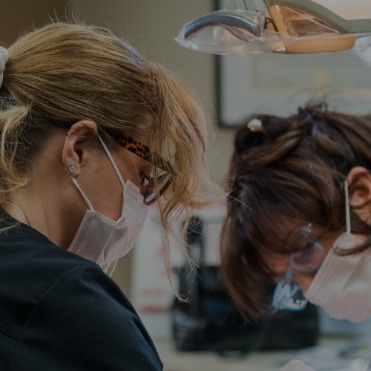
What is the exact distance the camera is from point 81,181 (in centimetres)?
128

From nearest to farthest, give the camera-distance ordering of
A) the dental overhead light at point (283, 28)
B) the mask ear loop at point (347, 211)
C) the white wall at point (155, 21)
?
the dental overhead light at point (283, 28) < the mask ear loop at point (347, 211) < the white wall at point (155, 21)

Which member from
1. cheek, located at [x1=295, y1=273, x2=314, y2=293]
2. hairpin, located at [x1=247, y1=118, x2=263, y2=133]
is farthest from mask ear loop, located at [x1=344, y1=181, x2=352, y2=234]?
hairpin, located at [x1=247, y1=118, x2=263, y2=133]

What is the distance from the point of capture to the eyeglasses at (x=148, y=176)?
1313mm

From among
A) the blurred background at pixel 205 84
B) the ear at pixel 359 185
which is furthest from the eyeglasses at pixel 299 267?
the blurred background at pixel 205 84

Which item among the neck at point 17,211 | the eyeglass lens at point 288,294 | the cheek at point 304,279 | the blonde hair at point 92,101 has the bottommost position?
the eyeglass lens at point 288,294

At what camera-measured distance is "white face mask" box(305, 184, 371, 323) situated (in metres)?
1.73

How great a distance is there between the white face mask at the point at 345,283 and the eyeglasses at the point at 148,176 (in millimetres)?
514

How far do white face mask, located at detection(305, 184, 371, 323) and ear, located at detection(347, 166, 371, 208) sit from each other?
0.02m

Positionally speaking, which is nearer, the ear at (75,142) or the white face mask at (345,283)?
the ear at (75,142)

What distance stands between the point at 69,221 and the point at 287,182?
2.00 ft

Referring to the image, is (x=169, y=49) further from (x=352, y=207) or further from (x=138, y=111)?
(x=138, y=111)

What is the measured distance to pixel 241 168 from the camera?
1.83 meters

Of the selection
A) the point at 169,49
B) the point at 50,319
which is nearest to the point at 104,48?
the point at 50,319

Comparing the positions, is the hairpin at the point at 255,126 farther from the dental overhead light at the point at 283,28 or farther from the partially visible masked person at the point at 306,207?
the dental overhead light at the point at 283,28
